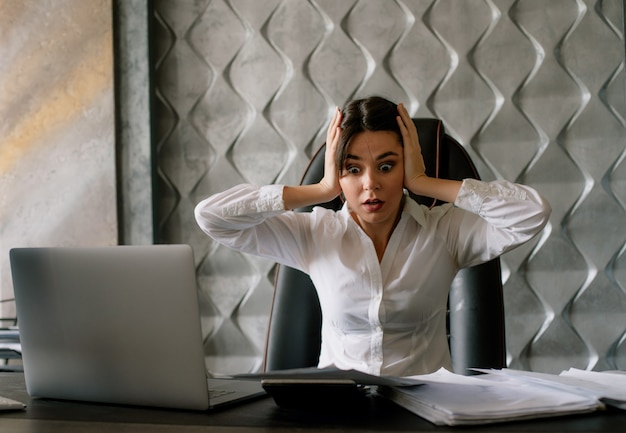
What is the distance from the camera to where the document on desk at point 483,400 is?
0.62 metres

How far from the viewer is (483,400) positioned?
68 centimetres

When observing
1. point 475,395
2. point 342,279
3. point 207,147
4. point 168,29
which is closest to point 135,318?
point 475,395

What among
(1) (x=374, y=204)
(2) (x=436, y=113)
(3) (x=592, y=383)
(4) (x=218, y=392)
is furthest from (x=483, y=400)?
(2) (x=436, y=113)

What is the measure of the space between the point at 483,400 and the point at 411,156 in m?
0.77

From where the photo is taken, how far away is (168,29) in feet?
6.50

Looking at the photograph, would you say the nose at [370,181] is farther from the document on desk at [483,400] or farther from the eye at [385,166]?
the document on desk at [483,400]

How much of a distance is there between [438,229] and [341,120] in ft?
1.00

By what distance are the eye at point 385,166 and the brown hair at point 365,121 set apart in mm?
67

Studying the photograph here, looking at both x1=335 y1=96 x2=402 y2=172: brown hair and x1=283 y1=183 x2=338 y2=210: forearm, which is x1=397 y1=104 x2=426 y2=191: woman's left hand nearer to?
x1=335 y1=96 x2=402 y2=172: brown hair

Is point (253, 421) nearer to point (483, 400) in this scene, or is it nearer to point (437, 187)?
point (483, 400)

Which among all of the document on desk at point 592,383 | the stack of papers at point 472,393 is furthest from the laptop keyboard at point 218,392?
the document on desk at point 592,383

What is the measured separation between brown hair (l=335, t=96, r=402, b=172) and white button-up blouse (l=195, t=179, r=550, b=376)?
0.50ft

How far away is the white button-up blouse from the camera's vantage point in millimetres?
1373

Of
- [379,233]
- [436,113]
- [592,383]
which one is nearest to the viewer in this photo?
[592,383]
